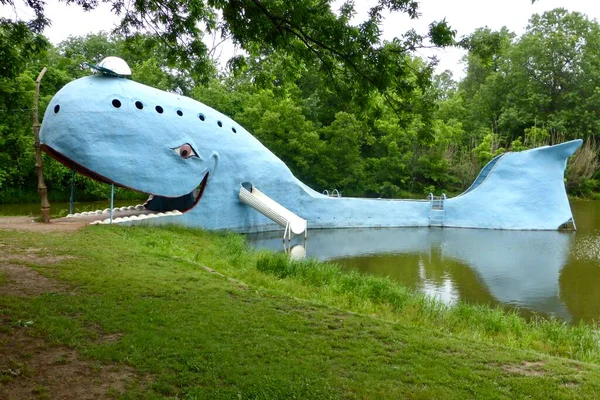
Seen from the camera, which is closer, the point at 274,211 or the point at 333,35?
the point at 333,35

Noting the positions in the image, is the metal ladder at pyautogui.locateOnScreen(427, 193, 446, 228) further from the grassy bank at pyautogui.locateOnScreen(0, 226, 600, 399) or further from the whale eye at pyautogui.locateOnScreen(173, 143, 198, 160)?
the grassy bank at pyautogui.locateOnScreen(0, 226, 600, 399)

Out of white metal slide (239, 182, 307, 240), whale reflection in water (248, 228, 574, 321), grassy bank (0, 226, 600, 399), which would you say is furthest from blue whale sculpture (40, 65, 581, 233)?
grassy bank (0, 226, 600, 399)

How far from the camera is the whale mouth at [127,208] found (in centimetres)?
1351

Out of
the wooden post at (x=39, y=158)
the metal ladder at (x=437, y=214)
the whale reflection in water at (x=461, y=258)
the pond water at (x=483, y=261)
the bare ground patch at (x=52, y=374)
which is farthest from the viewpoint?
the metal ladder at (x=437, y=214)

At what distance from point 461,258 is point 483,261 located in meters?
0.63

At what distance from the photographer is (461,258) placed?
14.4 metres

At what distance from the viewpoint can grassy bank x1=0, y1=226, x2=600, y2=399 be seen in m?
4.45

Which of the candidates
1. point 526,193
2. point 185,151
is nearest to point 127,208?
point 185,151

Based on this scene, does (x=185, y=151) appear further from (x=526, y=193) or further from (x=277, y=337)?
(x=526, y=193)

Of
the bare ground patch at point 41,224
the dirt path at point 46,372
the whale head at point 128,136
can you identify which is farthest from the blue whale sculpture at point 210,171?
the dirt path at point 46,372

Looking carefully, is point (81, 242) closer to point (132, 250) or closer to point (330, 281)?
point (132, 250)

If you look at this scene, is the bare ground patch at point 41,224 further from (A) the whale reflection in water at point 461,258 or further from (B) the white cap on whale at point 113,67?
(A) the whale reflection in water at point 461,258

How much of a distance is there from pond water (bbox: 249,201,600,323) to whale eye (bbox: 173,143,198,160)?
319 cm

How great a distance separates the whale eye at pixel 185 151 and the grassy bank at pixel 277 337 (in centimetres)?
574
